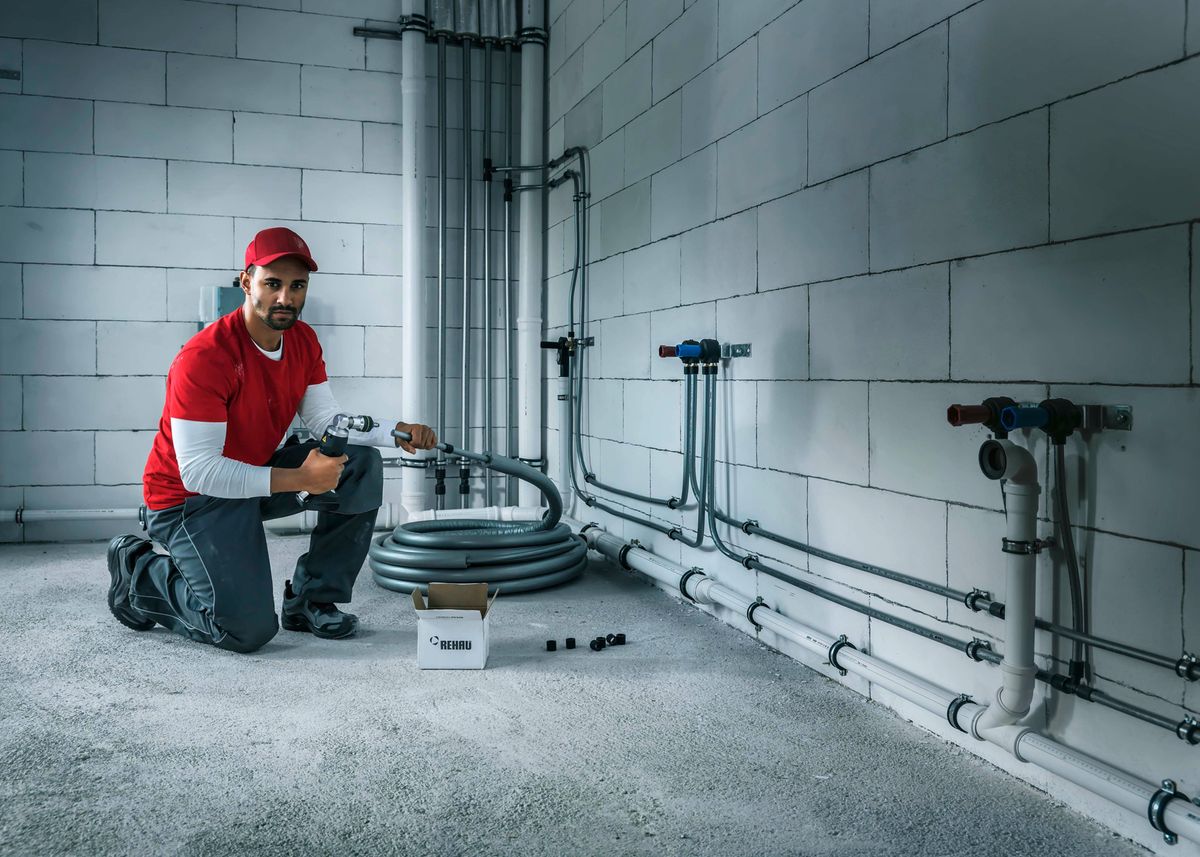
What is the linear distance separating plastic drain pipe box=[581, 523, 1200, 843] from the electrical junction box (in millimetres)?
2164

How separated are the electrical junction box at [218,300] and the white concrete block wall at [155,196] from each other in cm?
13

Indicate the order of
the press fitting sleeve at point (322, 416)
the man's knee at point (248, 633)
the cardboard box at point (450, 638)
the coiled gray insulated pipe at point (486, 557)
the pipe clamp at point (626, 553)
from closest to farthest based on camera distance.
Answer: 1. the cardboard box at point (450, 638)
2. the man's knee at point (248, 633)
3. the press fitting sleeve at point (322, 416)
4. the coiled gray insulated pipe at point (486, 557)
5. the pipe clamp at point (626, 553)

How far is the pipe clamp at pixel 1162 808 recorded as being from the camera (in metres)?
1.37

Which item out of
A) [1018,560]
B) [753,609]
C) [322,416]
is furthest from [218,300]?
[1018,560]

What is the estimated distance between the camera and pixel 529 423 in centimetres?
440

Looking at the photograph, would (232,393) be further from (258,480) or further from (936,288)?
(936,288)

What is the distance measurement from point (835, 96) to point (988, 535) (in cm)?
→ 111

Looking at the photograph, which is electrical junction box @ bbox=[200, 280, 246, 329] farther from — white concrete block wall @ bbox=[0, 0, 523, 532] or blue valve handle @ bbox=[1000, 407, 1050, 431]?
blue valve handle @ bbox=[1000, 407, 1050, 431]

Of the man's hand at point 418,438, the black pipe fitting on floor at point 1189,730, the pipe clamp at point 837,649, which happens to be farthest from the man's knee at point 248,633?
the black pipe fitting on floor at point 1189,730

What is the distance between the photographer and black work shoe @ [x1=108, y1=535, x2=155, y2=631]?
2639mm

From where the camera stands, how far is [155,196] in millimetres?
4105

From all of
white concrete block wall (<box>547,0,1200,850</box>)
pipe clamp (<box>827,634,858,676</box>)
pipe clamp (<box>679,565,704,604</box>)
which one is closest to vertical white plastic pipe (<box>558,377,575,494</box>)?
white concrete block wall (<box>547,0,1200,850</box>)

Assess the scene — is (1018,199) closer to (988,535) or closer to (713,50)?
(988,535)

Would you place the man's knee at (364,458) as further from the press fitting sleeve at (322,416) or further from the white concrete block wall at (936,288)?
the white concrete block wall at (936,288)
